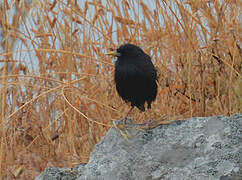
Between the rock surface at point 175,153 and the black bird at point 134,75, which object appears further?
the black bird at point 134,75

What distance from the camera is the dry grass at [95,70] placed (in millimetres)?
2484

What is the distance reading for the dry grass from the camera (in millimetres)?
2484

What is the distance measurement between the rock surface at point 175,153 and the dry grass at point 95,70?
66cm

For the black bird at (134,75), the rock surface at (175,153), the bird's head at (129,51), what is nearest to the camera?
the rock surface at (175,153)

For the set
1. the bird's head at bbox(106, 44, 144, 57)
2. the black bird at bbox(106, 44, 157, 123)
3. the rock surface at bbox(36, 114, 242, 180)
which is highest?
the bird's head at bbox(106, 44, 144, 57)

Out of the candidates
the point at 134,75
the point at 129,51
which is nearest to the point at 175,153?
the point at 134,75

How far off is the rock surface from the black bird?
39cm

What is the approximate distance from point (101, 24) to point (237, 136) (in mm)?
1569

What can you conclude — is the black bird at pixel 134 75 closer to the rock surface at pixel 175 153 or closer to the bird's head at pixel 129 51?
the bird's head at pixel 129 51

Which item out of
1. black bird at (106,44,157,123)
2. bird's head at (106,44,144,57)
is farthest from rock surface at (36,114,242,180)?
bird's head at (106,44,144,57)

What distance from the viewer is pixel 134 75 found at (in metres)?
2.20

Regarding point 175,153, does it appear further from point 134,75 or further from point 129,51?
point 129,51

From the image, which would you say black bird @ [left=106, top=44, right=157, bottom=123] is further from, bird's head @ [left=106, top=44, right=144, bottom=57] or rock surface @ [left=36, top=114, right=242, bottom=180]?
rock surface @ [left=36, top=114, right=242, bottom=180]

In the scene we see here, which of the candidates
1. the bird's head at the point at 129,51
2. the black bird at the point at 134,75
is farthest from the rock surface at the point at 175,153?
the bird's head at the point at 129,51
